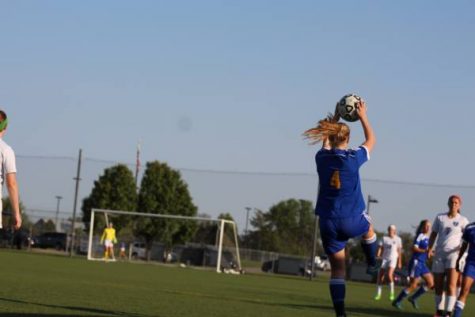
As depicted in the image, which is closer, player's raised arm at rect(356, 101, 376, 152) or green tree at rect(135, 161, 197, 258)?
player's raised arm at rect(356, 101, 376, 152)

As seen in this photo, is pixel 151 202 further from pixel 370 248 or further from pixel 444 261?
pixel 370 248

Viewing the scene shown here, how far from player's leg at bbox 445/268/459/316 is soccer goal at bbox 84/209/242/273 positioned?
3137cm

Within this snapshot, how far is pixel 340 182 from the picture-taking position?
9703mm

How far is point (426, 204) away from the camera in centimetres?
4769

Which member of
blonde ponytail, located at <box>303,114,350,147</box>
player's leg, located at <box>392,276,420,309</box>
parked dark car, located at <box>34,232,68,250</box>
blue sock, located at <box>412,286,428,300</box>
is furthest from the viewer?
parked dark car, located at <box>34,232,68,250</box>

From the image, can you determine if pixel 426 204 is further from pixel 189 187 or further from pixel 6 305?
pixel 6 305

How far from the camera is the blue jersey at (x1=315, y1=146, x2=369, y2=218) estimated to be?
9695mm

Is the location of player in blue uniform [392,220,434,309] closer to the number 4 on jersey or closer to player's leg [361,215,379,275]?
player's leg [361,215,379,275]

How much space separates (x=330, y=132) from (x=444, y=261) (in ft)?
16.7

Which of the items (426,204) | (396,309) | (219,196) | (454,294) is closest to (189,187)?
(219,196)

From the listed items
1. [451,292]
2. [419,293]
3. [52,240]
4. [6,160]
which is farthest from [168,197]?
[6,160]

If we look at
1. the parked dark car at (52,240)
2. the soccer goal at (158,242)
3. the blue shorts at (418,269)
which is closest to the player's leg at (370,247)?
the blue shorts at (418,269)

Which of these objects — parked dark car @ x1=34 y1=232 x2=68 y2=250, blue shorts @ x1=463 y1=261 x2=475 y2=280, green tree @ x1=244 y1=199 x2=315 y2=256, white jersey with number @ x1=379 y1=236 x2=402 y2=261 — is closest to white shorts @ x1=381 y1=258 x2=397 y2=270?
white jersey with number @ x1=379 y1=236 x2=402 y2=261

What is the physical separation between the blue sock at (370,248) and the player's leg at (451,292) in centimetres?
288
